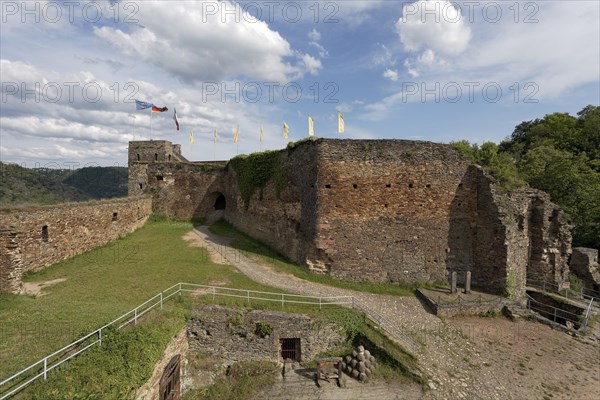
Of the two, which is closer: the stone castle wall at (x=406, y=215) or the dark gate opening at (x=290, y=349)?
the dark gate opening at (x=290, y=349)

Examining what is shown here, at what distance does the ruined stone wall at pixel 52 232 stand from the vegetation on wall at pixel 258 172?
29.5ft

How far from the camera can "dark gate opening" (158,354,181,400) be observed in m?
9.47

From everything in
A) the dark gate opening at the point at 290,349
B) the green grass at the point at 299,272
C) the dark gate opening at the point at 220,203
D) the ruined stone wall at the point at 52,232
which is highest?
the dark gate opening at the point at 220,203

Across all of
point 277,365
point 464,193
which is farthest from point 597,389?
point 277,365

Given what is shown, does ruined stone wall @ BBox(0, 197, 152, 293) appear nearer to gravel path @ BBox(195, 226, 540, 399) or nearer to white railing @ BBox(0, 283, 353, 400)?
white railing @ BBox(0, 283, 353, 400)

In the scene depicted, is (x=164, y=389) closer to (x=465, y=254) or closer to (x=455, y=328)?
(x=455, y=328)

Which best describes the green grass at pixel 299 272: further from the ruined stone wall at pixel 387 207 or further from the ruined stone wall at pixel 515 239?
the ruined stone wall at pixel 515 239

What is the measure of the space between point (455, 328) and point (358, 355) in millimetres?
4683

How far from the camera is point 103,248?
19.3 meters

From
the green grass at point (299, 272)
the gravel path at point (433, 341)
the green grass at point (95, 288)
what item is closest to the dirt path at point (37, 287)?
the green grass at point (95, 288)

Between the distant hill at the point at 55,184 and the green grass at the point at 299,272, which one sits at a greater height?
the distant hill at the point at 55,184

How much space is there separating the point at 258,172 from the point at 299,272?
9019mm

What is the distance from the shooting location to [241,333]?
11836 millimetres

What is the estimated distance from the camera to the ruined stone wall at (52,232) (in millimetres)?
12312
